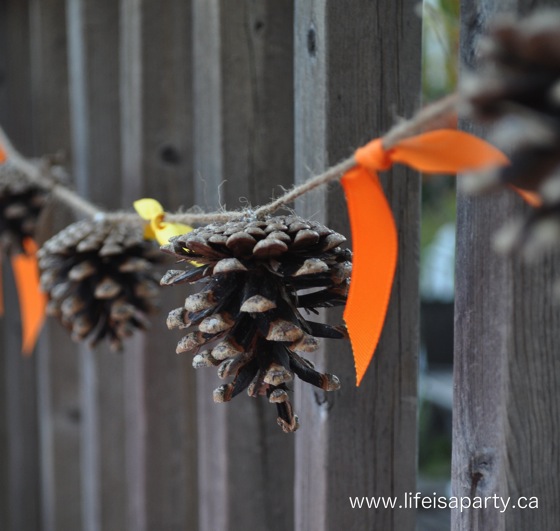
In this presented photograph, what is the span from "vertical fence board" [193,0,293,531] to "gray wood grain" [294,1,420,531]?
146mm

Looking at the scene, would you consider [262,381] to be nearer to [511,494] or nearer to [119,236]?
[511,494]

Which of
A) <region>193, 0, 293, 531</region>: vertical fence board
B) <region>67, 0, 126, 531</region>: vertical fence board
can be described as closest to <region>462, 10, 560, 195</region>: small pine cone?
<region>193, 0, 293, 531</region>: vertical fence board

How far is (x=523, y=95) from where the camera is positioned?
304mm

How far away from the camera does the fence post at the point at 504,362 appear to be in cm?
47

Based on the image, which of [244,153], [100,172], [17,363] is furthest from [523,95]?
[17,363]

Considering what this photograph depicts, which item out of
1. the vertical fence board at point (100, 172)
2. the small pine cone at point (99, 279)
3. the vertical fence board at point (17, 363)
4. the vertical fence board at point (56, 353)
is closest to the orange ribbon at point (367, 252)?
the small pine cone at point (99, 279)

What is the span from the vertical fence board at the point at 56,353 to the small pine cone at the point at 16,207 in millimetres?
426

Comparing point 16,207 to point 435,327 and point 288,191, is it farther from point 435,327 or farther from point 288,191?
point 435,327

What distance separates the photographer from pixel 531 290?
470 millimetres

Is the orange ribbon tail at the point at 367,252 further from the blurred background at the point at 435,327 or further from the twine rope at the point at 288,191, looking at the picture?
the blurred background at the point at 435,327

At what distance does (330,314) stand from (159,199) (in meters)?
0.46

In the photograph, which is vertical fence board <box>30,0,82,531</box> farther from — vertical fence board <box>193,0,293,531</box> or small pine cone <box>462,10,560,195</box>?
small pine cone <box>462,10,560,195</box>

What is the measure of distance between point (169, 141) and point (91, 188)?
217 mm

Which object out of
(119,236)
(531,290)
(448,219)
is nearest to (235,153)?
(119,236)
